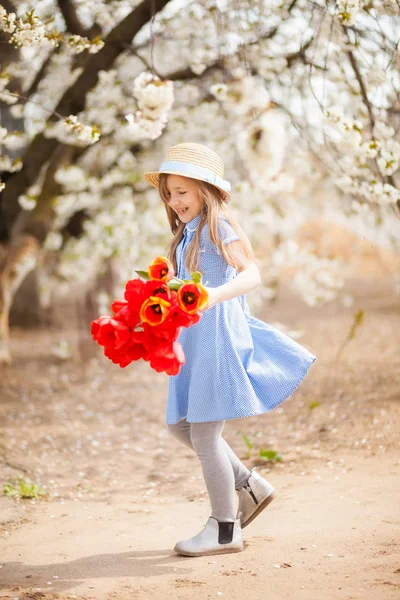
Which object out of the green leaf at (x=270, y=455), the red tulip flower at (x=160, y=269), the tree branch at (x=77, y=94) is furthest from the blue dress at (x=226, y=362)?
the tree branch at (x=77, y=94)

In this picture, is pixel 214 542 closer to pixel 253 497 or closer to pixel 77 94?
pixel 253 497

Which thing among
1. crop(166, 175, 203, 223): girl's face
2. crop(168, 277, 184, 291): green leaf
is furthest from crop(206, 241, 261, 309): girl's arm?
crop(166, 175, 203, 223): girl's face

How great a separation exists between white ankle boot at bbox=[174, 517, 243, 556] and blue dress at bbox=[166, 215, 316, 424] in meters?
0.43

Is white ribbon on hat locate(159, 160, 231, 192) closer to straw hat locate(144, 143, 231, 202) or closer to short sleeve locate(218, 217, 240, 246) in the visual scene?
straw hat locate(144, 143, 231, 202)

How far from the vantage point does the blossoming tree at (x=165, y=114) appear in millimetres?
4008

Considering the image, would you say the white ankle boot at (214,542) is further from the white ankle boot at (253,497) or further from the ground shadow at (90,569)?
the white ankle boot at (253,497)

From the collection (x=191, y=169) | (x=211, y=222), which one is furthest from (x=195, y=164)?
(x=211, y=222)

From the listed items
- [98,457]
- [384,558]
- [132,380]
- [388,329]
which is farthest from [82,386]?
[384,558]

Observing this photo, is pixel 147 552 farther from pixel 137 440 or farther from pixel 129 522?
pixel 137 440

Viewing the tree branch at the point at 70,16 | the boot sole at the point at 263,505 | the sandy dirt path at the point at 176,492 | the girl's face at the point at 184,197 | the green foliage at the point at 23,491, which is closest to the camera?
the sandy dirt path at the point at 176,492

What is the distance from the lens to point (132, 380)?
732cm

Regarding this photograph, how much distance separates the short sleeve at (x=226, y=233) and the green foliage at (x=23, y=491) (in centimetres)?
181

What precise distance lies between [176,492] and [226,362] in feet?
4.62

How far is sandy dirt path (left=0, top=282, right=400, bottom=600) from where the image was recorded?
2463 millimetres
